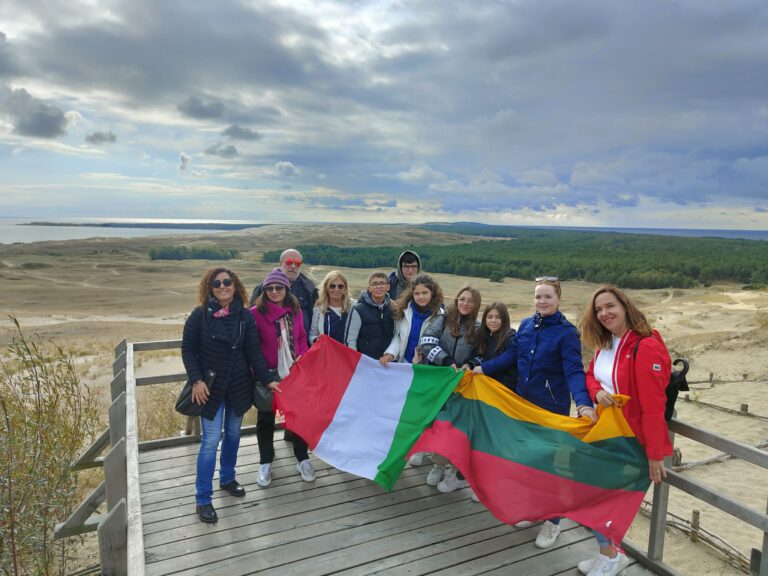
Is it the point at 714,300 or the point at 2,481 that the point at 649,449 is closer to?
the point at 2,481

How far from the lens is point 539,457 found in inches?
154

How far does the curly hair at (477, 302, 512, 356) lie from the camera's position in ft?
15.4

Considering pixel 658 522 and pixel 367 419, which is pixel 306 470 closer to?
→ pixel 367 419

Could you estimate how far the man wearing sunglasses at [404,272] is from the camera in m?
5.85

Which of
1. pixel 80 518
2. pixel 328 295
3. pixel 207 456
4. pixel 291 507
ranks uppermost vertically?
pixel 328 295

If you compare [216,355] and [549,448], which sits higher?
[216,355]

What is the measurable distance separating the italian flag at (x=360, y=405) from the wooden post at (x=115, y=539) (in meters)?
1.75

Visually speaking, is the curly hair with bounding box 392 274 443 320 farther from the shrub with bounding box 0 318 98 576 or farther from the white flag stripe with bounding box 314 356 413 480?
the shrub with bounding box 0 318 98 576

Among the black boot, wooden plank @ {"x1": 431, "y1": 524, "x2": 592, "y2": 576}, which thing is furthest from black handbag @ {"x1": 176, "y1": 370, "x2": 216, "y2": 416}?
wooden plank @ {"x1": 431, "y1": 524, "x2": 592, "y2": 576}

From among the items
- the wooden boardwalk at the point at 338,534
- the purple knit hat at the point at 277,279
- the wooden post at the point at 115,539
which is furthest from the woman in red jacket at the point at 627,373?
the wooden post at the point at 115,539

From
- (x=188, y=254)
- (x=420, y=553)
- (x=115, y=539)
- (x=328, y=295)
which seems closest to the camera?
(x=115, y=539)

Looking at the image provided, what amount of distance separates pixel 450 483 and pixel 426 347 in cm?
134

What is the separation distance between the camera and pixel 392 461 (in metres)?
4.48

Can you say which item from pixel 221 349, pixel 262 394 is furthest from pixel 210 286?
pixel 262 394
